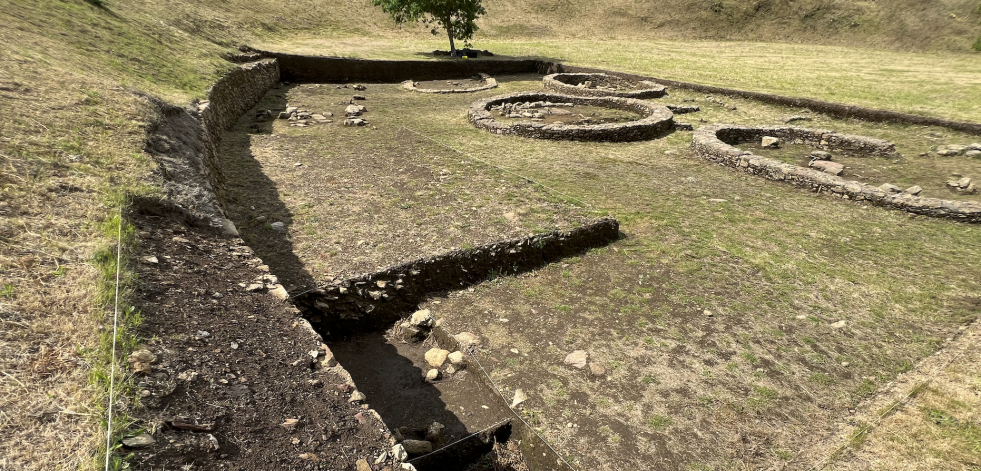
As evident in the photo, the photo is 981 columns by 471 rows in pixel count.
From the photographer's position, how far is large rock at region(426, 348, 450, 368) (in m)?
4.51

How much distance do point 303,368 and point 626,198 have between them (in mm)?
6402

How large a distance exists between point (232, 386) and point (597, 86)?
1890 cm

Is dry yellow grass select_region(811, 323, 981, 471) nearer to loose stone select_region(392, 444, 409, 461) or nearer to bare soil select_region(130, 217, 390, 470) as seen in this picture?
loose stone select_region(392, 444, 409, 461)

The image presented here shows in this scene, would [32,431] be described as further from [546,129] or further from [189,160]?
[546,129]

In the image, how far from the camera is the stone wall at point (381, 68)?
18812 millimetres

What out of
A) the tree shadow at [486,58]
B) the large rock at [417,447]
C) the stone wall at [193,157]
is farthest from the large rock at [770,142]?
the tree shadow at [486,58]

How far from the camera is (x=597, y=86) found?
63.3 feet

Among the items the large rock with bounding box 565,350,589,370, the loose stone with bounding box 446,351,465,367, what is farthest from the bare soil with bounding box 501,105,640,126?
the loose stone with bounding box 446,351,465,367

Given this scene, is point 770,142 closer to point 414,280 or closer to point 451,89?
point 414,280

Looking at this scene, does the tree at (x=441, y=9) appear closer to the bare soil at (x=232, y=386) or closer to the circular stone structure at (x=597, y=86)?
the circular stone structure at (x=597, y=86)

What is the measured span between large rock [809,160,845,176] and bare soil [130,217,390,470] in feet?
33.7

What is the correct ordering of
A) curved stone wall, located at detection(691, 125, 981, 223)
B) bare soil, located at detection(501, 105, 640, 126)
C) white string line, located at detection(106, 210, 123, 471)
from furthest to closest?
bare soil, located at detection(501, 105, 640, 126) < curved stone wall, located at detection(691, 125, 981, 223) < white string line, located at detection(106, 210, 123, 471)

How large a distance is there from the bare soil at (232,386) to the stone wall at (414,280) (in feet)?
3.65

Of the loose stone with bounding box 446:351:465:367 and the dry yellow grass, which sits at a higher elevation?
the loose stone with bounding box 446:351:465:367
